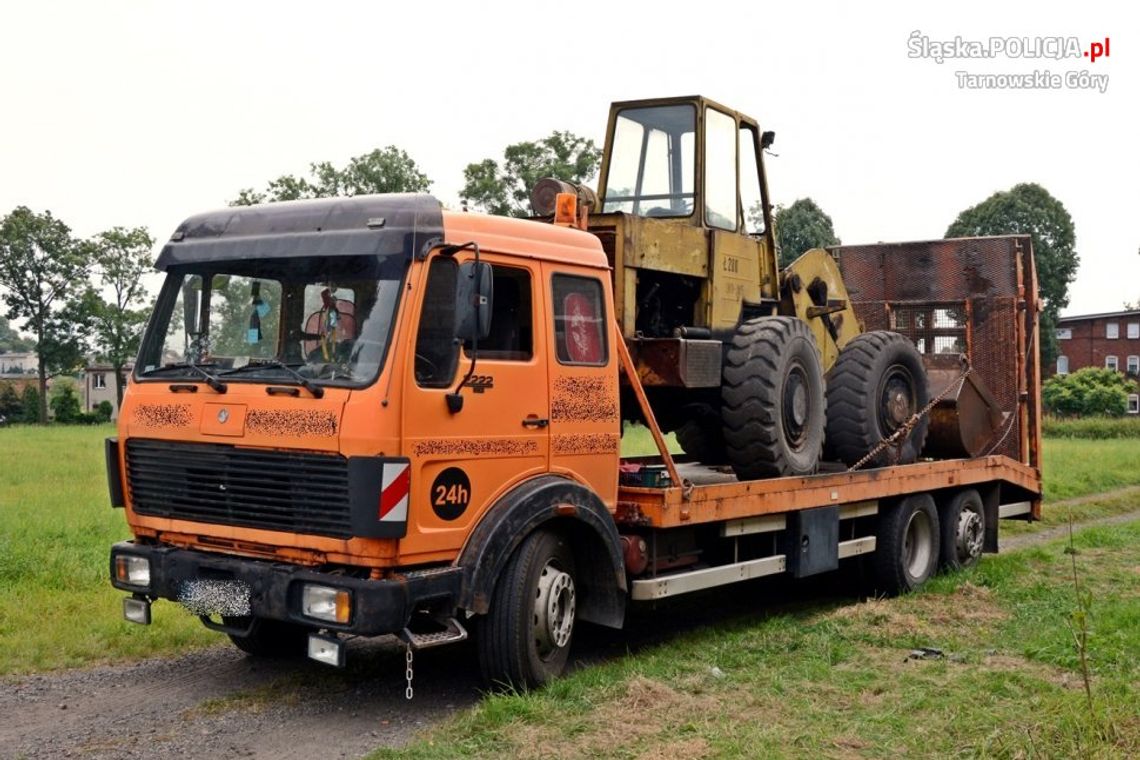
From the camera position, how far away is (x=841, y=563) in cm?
1066

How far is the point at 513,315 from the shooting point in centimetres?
672

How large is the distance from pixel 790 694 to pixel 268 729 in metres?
2.88

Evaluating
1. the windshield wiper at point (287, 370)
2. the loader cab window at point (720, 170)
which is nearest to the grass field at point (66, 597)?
the windshield wiper at point (287, 370)

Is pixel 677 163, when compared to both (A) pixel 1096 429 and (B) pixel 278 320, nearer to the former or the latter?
(B) pixel 278 320

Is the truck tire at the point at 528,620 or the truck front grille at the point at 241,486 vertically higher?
the truck front grille at the point at 241,486

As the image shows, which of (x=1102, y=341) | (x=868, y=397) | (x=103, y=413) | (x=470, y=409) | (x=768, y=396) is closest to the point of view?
(x=470, y=409)

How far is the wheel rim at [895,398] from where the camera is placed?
10125 millimetres

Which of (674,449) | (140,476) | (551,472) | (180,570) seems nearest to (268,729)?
(180,570)

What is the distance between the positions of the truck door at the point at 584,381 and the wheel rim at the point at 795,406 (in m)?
1.82

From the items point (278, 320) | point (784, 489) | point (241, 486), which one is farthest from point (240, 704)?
point (784, 489)

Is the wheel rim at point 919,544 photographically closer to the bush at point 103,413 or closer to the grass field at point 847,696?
the grass field at point 847,696

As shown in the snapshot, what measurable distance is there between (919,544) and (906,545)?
37 centimetres

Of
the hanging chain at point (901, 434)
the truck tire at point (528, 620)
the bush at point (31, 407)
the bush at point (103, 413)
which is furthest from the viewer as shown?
the bush at point (31, 407)

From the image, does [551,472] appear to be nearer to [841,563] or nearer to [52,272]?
[841,563]
